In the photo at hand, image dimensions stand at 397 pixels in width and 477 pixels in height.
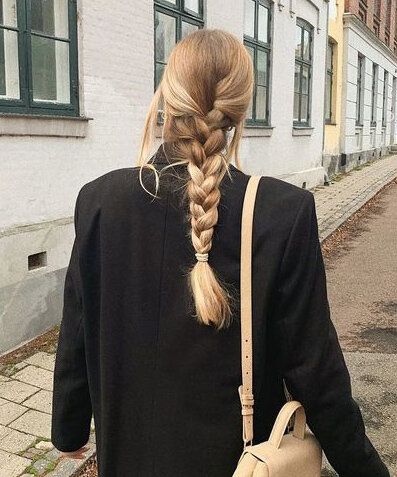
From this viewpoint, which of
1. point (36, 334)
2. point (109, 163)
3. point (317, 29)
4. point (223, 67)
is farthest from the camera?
point (317, 29)

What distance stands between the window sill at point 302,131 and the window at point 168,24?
5652mm

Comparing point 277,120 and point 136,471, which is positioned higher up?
point 277,120

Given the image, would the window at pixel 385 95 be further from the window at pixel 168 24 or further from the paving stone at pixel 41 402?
the paving stone at pixel 41 402

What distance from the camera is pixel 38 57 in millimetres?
5309

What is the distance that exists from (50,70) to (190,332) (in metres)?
4.41

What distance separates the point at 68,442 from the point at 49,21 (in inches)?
172

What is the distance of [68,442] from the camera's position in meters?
1.98

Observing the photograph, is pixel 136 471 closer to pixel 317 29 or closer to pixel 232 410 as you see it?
pixel 232 410

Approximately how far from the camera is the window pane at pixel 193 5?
26.7 ft

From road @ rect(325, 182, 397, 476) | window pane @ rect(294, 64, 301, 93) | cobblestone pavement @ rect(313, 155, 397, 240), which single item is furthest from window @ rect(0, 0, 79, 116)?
window pane @ rect(294, 64, 301, 93)

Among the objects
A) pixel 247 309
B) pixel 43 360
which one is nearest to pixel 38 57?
pixel 43 360

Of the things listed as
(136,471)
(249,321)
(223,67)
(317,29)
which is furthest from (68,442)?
(317,29)

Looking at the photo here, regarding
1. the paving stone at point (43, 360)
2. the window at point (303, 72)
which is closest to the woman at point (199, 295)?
the paving stone at point (43, 360)

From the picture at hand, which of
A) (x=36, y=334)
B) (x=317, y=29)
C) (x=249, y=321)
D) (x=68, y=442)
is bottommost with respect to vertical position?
(x=36, y=334)
